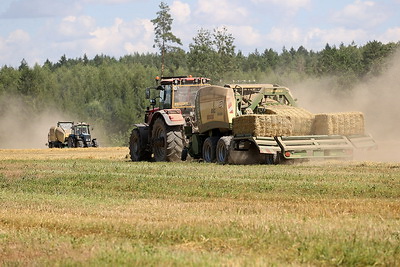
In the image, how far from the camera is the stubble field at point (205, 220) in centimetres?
759

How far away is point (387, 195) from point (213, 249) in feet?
19.9

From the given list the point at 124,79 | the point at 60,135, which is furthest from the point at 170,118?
the point at 124,79

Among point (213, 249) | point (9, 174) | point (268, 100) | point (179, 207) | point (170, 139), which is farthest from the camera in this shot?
point (170, 139)

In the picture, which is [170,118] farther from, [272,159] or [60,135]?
[60,135]

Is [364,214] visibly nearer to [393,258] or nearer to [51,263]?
[393,258]

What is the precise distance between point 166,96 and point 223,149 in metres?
4.83

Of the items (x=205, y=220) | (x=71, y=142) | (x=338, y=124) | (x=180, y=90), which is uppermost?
(x=180, y=90)

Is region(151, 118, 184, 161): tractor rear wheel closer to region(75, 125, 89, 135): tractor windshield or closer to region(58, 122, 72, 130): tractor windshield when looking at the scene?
region(75, 125, 89, 135): tractor windshield

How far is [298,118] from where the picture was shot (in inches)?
956

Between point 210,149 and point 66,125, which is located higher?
point 66,125

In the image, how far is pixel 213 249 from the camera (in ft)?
26.3

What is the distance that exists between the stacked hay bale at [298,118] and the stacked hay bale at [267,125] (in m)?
0.23

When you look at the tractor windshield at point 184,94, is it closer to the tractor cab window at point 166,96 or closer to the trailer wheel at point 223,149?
the tractor cab window at point 166,96

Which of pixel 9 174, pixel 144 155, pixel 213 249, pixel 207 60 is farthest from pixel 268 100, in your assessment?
pixel 207 60
